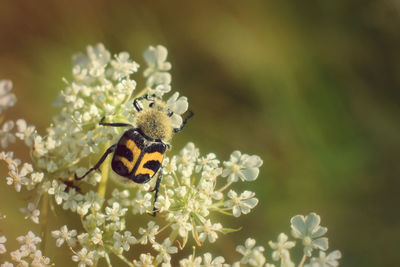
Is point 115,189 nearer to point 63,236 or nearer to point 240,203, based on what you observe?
point 63,236

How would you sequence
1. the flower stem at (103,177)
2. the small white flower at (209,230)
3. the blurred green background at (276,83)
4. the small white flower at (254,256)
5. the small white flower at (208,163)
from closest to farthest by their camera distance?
the small white flower at (254,256), the small white flower at (209,230), the small white flower at (208,163), the flower stem at (103,177), the blurred green background at (276,83)

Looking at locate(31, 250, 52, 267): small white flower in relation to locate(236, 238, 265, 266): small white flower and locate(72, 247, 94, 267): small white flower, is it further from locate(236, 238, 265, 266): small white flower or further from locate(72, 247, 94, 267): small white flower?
locate(236, 238, 265, 266): small white flower

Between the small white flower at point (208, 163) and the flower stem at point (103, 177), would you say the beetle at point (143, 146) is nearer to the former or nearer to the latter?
the flower stem at point (103, 177)

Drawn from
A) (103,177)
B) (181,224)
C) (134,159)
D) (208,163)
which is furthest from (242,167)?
(103,177)

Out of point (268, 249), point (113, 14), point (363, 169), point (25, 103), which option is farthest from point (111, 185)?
point (363, 169)

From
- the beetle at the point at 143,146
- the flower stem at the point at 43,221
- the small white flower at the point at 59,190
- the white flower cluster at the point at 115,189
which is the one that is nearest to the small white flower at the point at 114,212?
the white flower cluster at the point at 115,189

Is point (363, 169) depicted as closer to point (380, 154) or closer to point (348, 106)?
point (380, 154)

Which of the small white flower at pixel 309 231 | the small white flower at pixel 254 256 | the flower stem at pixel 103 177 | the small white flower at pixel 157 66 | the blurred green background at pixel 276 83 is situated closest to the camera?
the small white flower at pixel 254 256

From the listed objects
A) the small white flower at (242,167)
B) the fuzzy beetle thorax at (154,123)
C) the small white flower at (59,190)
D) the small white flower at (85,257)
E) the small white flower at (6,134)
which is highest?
the fuzzy beetle thorax at (154,123)
